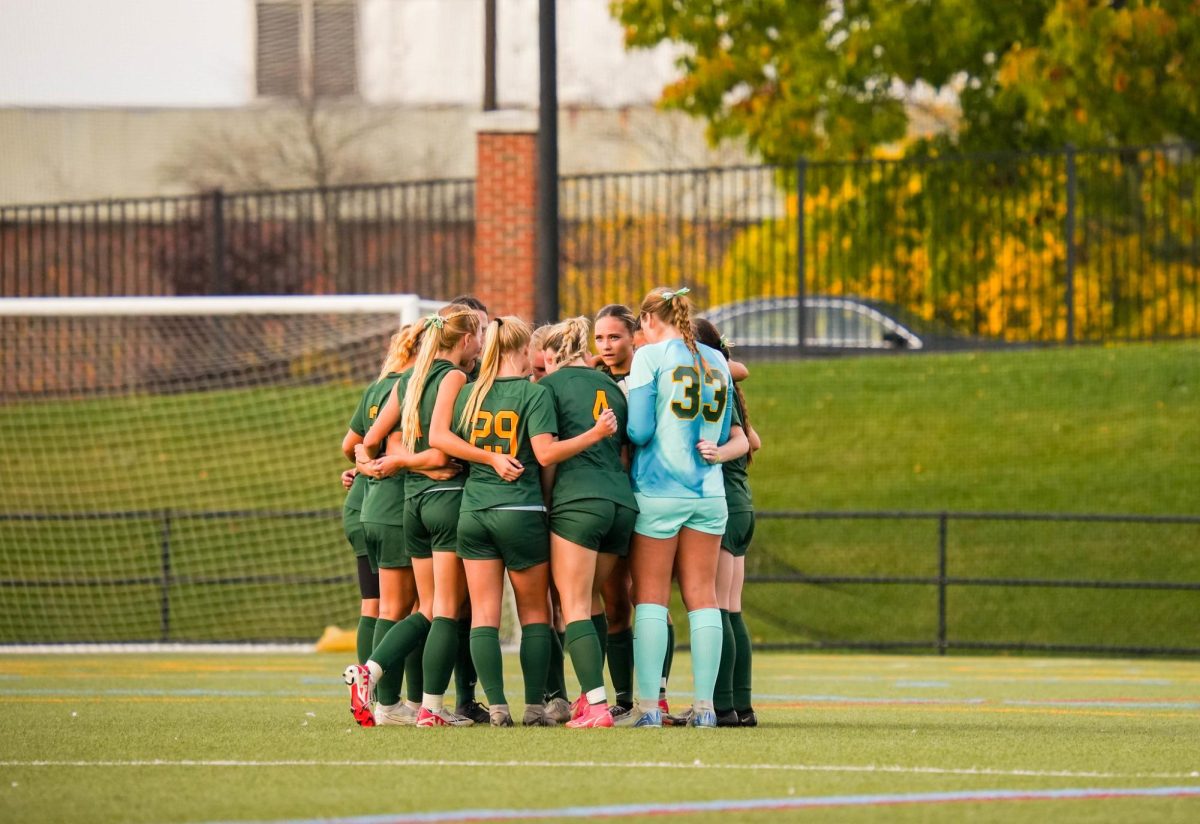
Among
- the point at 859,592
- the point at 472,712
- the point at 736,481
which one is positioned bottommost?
the point at 859,592

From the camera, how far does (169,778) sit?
617 cm

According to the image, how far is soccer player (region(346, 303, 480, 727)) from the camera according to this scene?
812 centimetres

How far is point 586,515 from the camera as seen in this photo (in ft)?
26.0

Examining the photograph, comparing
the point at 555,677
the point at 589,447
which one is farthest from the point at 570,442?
the point at 555,677

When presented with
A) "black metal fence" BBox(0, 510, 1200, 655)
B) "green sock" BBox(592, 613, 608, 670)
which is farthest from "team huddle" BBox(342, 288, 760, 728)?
"black metal fence" BBox(0, 510, 1200, 655)

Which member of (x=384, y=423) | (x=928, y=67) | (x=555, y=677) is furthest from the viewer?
(x=928, y=67)

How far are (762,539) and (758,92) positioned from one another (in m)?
8.24

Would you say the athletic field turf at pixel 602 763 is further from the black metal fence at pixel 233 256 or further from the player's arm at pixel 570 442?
the black metal fence at pixel 233 256

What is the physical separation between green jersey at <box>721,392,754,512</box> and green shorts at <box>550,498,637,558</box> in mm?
543

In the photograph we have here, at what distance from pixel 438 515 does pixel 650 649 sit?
1126 mm

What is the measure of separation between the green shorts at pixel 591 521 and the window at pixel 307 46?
3856 cm

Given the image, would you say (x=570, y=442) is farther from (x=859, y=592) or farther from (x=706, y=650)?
(x=859, y=592)

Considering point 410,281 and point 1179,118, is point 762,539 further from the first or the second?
point 1179,118

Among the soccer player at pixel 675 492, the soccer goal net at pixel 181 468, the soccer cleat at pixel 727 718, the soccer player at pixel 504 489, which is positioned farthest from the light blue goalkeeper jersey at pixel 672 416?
the soccer goal net at pixel 181 468
